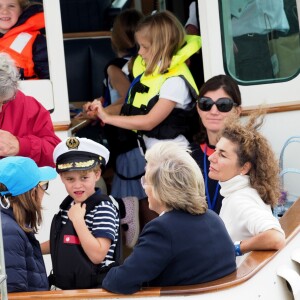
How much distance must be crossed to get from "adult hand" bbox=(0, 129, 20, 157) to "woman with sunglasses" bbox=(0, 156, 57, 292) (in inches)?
18.8

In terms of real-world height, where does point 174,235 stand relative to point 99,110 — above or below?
below

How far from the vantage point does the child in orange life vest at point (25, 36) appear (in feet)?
19.7

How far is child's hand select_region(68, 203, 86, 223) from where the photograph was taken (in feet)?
16.9

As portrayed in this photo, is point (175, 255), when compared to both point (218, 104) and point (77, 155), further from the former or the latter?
point (218, 104)

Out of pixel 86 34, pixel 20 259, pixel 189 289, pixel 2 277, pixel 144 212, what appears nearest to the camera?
pixel 2 277

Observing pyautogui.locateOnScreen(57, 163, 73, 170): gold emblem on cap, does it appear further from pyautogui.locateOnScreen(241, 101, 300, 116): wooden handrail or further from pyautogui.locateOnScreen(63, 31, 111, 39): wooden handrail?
pyautogui.locateOnScreen(63, 31, 111, 39): wooden handrail

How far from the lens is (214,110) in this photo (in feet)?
19.8

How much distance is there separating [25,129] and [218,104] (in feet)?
3.37

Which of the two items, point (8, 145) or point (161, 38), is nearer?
point (8, 145)

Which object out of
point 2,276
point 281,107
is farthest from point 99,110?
point 2,276

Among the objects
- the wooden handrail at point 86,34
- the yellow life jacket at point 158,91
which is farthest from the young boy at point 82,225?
the wooden handrail at point 86,34

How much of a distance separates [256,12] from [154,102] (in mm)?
760

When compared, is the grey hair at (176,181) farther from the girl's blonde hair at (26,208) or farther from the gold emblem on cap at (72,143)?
the gold emblem on cap at (72,143)

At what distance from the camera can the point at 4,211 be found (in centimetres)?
495
